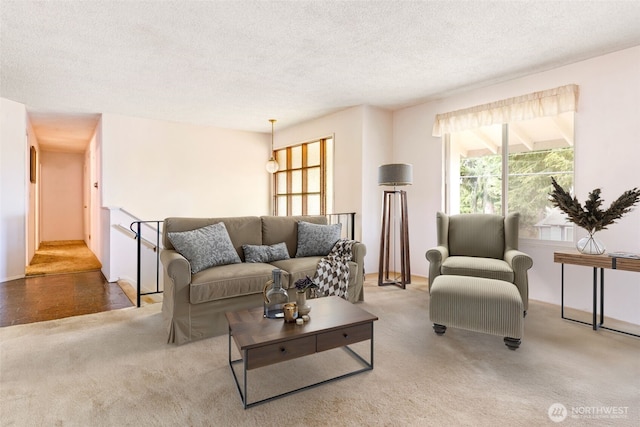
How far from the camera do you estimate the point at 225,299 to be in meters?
2.75

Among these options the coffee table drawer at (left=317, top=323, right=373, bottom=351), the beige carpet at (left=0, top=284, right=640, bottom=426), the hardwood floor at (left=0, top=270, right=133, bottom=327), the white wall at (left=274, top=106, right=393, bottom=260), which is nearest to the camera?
the beige carpet at (left=0, top=284, right=640, bottom=426)

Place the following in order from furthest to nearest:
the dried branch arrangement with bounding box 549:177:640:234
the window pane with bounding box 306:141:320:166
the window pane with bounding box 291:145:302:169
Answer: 1. the window pane with bounding box 291:145:302:169
2. the window pane with bounding box 306:141:320:166
3. the dried branch arrangement with bounding box 549:177:640:234

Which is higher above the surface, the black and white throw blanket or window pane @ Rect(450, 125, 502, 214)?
window pane @ Rect(450, 125, 502, 214)

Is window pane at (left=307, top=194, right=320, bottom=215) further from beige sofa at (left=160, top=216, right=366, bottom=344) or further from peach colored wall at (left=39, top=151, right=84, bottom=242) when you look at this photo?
peach colored wall at (left=39, top=151, right=84, bottom=242)

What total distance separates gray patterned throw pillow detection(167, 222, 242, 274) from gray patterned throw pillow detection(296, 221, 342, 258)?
75 centimetres

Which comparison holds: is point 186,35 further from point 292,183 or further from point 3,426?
point 292,183

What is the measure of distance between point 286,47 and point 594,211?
3.00m

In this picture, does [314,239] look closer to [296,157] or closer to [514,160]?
[514,160]

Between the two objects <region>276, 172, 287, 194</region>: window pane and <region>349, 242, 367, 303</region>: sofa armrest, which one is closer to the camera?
<region>349, 242, 367, 303</region>: sofa armrest

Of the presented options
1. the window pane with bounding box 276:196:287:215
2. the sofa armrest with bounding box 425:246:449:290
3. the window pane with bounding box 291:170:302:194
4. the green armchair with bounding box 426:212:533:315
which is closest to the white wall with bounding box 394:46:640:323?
the green armchair with bounding box 426:212:533:315

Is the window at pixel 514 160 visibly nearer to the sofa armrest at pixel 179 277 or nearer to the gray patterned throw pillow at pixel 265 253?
the gray patterned throw pillow at pixel 265 253

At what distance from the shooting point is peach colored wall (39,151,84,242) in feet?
28.5

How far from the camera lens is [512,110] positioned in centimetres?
376

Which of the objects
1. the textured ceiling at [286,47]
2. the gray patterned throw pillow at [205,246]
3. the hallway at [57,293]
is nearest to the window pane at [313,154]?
the textured ceiling at [286,47]
